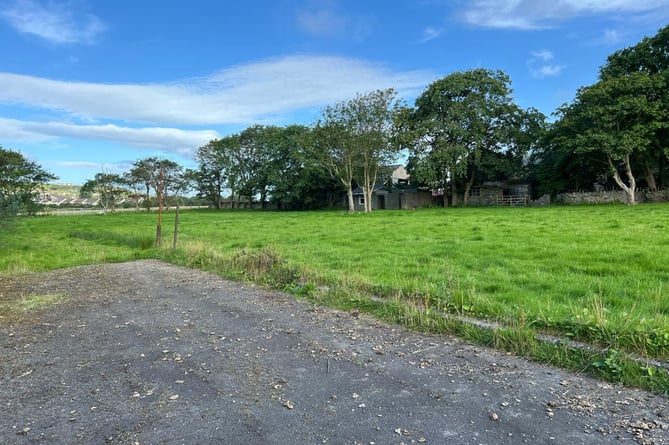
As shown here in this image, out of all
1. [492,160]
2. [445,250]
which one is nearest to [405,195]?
[492,160]

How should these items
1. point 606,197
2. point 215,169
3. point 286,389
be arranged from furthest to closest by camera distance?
point 215,169
point 606,197
point 286,389

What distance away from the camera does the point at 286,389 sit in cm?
337

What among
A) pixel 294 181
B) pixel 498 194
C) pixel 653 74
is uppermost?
pixel 653 74

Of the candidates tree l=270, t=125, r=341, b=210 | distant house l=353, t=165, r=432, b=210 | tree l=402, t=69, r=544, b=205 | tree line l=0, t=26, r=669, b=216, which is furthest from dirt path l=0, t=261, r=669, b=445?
tree l=270, t=125, r=341, b=210

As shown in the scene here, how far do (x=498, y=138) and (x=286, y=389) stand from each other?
4072cm

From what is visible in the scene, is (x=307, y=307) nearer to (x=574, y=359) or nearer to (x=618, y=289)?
(x=574, y=359)

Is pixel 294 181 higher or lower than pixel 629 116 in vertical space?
lower

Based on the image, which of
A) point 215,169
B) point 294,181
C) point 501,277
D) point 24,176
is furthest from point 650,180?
point 24,176

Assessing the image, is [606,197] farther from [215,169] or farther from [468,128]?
[215,169]

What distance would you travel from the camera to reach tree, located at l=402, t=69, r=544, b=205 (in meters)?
38.4

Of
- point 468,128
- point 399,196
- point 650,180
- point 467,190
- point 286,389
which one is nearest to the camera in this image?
point 286,389

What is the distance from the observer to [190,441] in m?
2.65

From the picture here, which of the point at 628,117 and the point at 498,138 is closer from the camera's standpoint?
the point at 628,117

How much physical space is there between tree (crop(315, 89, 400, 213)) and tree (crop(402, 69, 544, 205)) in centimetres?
287
